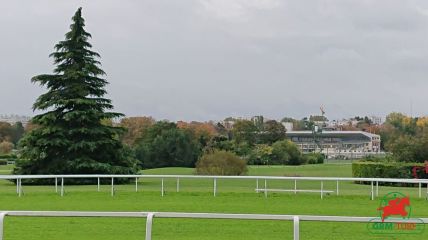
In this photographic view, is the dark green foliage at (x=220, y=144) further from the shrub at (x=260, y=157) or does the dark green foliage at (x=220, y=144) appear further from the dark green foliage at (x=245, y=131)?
the dark green foliage at (x=245, y=131)

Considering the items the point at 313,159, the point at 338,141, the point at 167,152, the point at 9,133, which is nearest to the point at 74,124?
the point at 167,152

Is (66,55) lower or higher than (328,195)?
higher

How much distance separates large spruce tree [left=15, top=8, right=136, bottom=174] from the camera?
31.1 meters

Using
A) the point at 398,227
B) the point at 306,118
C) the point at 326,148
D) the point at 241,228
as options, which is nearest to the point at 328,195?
the point at 241,228

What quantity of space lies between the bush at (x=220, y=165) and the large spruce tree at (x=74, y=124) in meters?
5.06

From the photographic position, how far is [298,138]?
131500 millimetres

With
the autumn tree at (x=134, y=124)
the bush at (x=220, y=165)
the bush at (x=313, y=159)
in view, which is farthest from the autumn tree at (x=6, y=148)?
the bush at (x=220, y=165)

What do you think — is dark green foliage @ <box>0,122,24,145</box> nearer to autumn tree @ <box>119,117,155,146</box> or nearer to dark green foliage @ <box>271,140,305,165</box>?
autumn tree @ <box>119,117,155,146</box>

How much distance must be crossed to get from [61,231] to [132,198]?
340 inches

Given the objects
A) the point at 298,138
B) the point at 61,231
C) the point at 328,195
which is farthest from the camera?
the point at 298,138

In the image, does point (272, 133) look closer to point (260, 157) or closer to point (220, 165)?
point (260, 157)

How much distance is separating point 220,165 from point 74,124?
27.8ft

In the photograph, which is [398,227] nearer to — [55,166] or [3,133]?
[55,166]

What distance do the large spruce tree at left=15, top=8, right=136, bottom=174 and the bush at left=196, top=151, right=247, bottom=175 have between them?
16.6ft
